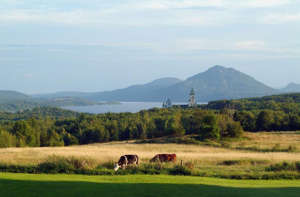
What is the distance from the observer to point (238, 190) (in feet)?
37.6

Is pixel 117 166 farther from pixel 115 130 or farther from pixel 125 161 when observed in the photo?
pixel 115 130

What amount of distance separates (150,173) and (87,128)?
8051cm

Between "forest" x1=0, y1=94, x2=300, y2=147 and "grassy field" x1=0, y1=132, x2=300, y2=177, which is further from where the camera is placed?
"forest" x1=0, y1=94, x2=300, y2=147

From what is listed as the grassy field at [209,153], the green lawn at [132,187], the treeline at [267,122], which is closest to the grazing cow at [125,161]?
the grassy field at [209,153]

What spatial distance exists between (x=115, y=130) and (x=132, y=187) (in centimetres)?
8308

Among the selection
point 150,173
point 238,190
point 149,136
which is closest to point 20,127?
point 149,136

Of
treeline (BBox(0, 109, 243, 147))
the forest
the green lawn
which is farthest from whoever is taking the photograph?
the forest

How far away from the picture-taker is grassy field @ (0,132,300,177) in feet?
61.1

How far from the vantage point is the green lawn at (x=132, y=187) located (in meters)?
10.7

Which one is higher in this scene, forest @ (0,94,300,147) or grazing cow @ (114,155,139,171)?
grazing cow @ (114,155,139,171)

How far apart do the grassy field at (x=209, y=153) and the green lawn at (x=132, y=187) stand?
11.1 ft

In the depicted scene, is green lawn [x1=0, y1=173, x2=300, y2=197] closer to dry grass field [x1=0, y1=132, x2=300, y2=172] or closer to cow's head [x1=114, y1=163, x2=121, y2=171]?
cow's head [x1=114, y1=163, x2=121, y2=171]

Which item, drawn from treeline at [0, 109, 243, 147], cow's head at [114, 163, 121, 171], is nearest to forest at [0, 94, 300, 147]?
treeline at [0, 109, 243, 147]

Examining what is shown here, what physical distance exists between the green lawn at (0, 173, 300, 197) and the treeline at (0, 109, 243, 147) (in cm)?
4499
